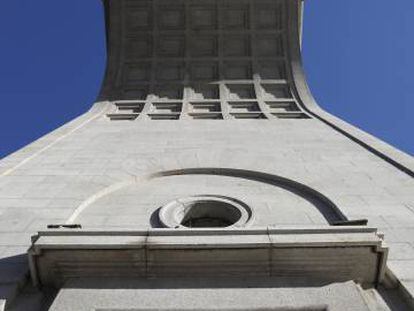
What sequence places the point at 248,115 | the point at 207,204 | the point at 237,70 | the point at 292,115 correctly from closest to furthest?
1. the point at 207,204
2. the point at 292,115
3. the point at 248,115
4. the point at 237,70

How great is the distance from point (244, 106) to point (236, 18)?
5.81 meters

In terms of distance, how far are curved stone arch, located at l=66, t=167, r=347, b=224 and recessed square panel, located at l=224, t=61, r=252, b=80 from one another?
1004cm

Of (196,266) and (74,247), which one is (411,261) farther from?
(74,247)

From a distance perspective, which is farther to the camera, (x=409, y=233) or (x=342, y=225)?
(x=409, y=233)

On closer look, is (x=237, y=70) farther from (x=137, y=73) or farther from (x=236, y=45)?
(x=137, y=73)

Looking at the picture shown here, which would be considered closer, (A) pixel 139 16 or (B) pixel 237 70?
(B) pixel 237 70

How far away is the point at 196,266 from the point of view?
651cm

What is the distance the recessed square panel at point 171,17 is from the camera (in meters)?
22.2

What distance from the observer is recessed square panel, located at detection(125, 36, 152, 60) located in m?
21.5

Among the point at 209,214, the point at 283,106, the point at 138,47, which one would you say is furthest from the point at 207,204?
the point at 138,47

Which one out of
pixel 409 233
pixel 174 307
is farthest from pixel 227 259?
pixel 409 233

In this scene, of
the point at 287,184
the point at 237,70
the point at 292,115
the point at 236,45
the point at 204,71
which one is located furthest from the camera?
the point at 236,45

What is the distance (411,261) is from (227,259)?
272 centimetres

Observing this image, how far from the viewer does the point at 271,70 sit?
20906mm
